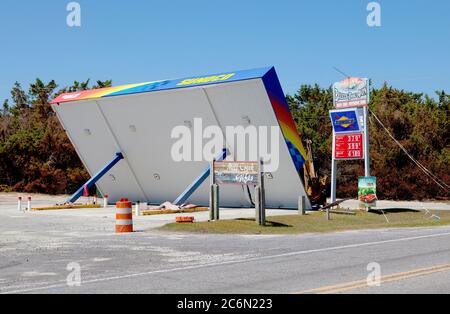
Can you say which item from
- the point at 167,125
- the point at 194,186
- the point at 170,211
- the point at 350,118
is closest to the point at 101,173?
the point at 167,125

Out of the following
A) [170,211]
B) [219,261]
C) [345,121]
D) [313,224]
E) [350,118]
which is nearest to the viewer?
[219,261]

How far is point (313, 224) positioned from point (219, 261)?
10.1m

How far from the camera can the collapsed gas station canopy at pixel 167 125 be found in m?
25.6

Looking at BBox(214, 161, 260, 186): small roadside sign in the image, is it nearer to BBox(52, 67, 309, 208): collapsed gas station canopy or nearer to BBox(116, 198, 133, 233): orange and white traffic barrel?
BBox(116, 198, 133, 233): orange and white traffic barrel

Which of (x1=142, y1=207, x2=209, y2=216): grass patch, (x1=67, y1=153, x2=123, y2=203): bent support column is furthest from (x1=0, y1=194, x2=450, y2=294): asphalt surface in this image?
(x1=67, y1=153, x2=123, y2=203): bent support column

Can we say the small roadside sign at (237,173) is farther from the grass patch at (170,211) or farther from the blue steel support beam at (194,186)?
the blue steel support beam at (194,186)

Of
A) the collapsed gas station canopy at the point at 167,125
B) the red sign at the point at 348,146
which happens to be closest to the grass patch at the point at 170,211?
the collapsed gas station canopy at the point at 167,125

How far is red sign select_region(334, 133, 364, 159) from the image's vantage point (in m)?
27.0

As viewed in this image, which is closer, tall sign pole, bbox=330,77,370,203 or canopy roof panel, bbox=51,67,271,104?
canopy roof panel, bbox=51,67,271,104

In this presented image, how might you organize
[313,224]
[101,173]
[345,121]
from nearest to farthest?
[313,224] < [345,121] < [101,173]

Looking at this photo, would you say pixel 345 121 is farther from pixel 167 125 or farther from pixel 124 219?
pixel 124 219

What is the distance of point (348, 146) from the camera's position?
89.5ft

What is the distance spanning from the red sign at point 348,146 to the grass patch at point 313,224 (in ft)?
10.1

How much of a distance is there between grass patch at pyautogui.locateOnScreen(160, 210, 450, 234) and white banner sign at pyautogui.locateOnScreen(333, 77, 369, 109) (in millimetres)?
5228
